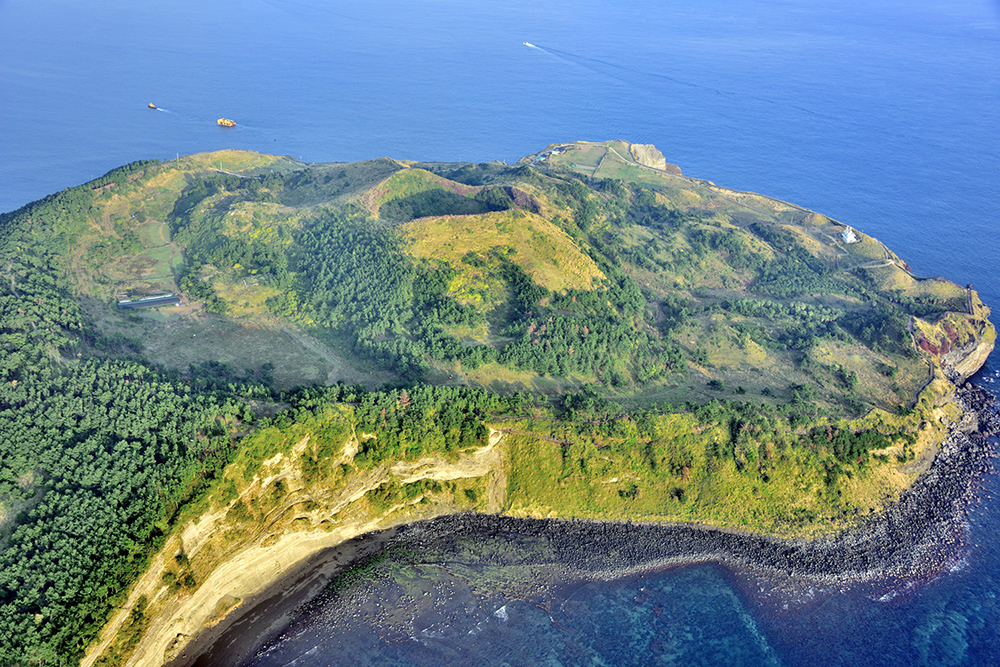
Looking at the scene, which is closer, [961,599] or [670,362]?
[961,599]

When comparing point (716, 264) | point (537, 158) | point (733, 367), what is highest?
point (537, 158)

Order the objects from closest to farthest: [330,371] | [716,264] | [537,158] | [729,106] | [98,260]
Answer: [330,371], [98,260], [716,264], [537,158], [729,106]

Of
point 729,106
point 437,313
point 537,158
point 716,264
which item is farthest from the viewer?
point 729,106

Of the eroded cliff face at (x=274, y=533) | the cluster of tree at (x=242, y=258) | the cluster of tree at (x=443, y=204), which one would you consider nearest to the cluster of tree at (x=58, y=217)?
the cluster of tree at (x=242, y=258)

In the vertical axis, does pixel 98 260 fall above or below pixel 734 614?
above

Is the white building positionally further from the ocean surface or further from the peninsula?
the ocean surface

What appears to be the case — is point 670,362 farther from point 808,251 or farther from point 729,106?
point 729,106

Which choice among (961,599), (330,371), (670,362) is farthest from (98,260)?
(961,599)
